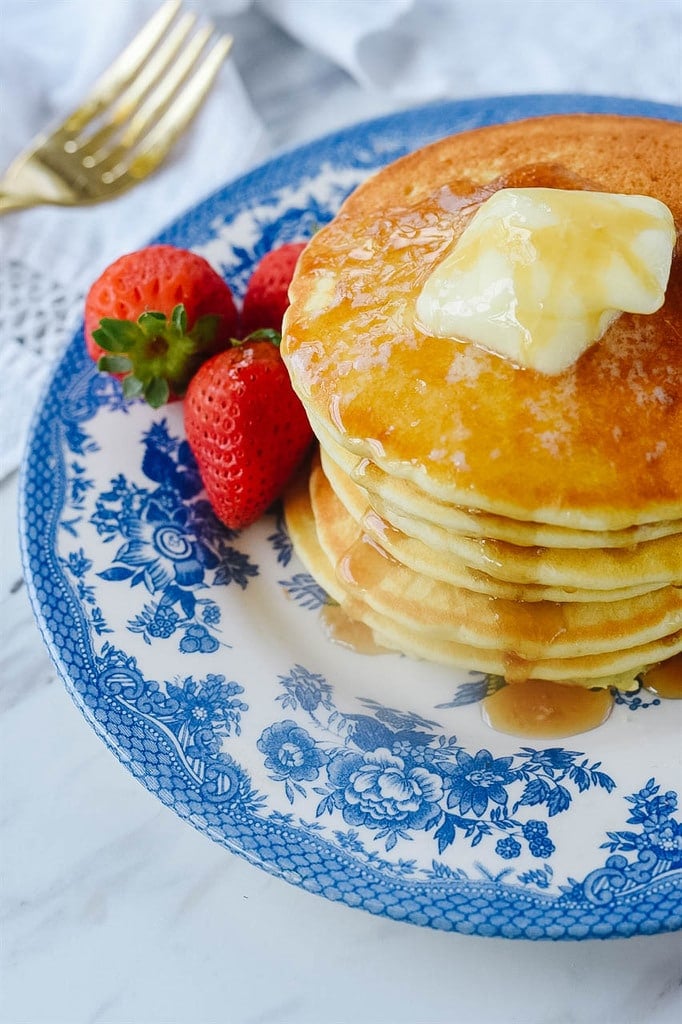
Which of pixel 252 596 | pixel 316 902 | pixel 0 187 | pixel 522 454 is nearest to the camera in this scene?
pixel 522 454

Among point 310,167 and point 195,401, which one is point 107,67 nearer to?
point 310,167

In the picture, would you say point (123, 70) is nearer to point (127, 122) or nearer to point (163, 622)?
point (127, 122)

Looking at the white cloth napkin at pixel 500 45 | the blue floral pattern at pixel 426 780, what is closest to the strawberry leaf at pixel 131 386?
the blue floral pattern at pixel 426 780

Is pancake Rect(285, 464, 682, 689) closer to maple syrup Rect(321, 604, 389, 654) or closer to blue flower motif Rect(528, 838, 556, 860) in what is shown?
maple syrup Rect(321, 604, 389, 654)

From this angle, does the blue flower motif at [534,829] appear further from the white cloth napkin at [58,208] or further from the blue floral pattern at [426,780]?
the white cloth napkin at [58,208]

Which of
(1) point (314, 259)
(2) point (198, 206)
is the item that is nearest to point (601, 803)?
(1) point (314, 259)

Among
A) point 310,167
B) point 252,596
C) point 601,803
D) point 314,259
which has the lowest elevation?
point 601,803

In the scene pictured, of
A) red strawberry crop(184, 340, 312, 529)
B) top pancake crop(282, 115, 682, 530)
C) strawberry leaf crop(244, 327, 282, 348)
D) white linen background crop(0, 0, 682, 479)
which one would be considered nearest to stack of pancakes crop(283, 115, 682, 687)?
top pancake crop(282, 115, 682, 530)
